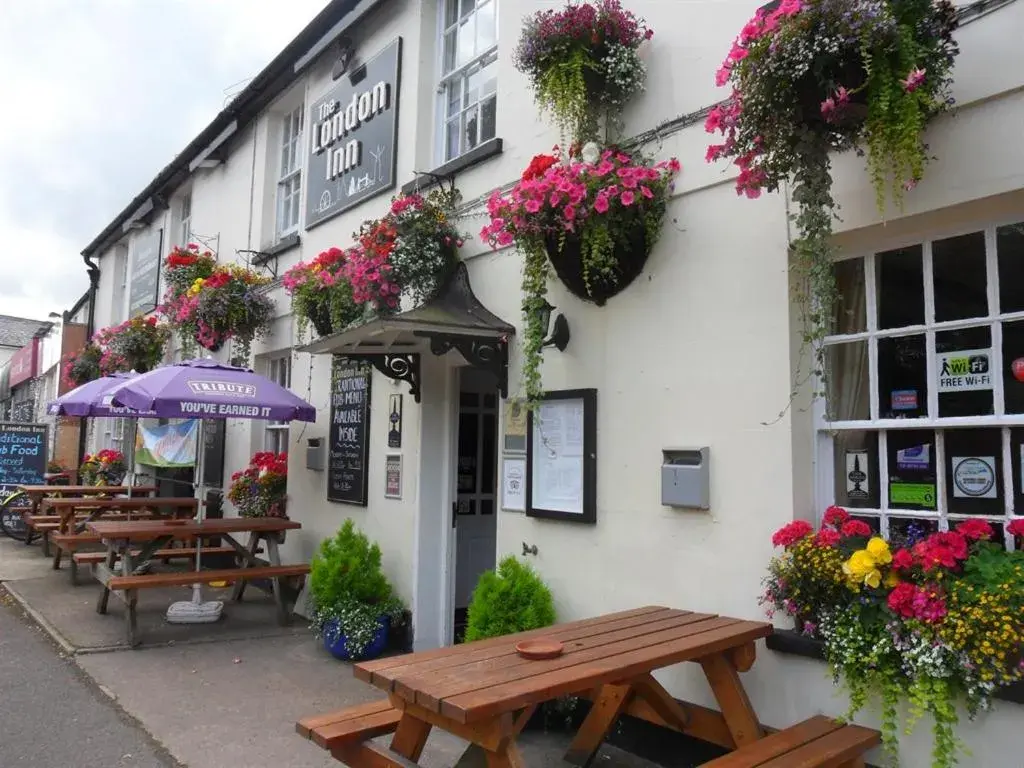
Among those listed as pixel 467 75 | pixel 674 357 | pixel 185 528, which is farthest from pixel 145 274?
pixel 674 357

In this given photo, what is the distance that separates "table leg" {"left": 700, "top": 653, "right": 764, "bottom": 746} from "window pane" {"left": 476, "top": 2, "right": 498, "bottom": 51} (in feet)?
16.5

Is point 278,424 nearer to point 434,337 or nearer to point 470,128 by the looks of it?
point 470,128

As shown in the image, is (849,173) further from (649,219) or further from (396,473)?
(396,473)

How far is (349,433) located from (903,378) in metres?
5.03

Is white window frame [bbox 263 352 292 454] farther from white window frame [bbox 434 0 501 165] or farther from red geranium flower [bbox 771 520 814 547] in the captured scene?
red geranium flower [bbox 771 520 814 547]

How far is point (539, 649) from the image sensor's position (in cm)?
322

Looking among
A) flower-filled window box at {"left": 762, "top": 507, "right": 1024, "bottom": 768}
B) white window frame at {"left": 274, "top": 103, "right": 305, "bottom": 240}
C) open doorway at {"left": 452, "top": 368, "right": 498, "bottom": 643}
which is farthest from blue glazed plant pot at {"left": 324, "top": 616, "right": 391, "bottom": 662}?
white window frame at {"left": 274, "top": 103, "right": 305, "bottom": 240}

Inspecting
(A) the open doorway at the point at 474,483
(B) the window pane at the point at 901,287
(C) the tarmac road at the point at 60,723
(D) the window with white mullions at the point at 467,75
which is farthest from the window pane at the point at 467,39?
(C) the tarmac road at the point at 60,723

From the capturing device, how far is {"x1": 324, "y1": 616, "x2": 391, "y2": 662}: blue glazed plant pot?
6.21 metres

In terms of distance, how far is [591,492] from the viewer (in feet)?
16.0

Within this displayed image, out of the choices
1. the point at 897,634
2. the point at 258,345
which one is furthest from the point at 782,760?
the point at 258,345

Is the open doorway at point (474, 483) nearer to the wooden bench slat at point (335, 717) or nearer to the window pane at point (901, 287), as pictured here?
the wooden bench slat at point (335, 717)

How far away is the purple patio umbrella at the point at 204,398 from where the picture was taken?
22.0 ft

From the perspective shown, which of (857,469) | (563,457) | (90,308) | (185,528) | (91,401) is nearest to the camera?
(857,469)
